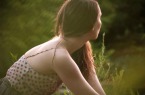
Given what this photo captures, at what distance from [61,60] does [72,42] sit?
0.16m

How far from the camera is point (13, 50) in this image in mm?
6418

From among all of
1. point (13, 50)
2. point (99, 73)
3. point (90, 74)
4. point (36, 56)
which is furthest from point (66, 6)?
point (13, 50)

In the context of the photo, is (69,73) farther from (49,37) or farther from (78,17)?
(49,37)

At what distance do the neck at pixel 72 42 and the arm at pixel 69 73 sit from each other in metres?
0.07

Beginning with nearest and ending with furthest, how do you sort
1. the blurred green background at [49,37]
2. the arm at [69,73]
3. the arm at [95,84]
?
the arm at [69,73], the arm at [95,84], the blurred green background at [49,37]

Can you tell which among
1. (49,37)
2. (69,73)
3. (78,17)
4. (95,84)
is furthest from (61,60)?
(49,37)

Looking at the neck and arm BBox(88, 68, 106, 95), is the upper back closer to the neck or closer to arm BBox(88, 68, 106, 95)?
A: the neck

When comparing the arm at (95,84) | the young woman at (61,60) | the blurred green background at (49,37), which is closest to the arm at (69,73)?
the young woman at (61,60)

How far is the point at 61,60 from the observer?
10.8 feet

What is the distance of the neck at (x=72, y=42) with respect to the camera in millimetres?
3379

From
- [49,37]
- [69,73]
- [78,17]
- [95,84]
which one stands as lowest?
[49,37]

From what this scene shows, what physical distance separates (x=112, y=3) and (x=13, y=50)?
7.19 feet

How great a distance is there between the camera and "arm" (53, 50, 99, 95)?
129 inches

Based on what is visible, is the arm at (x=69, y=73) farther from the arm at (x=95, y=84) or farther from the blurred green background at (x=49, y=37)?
the blurred green background at (x=49, y=37)
